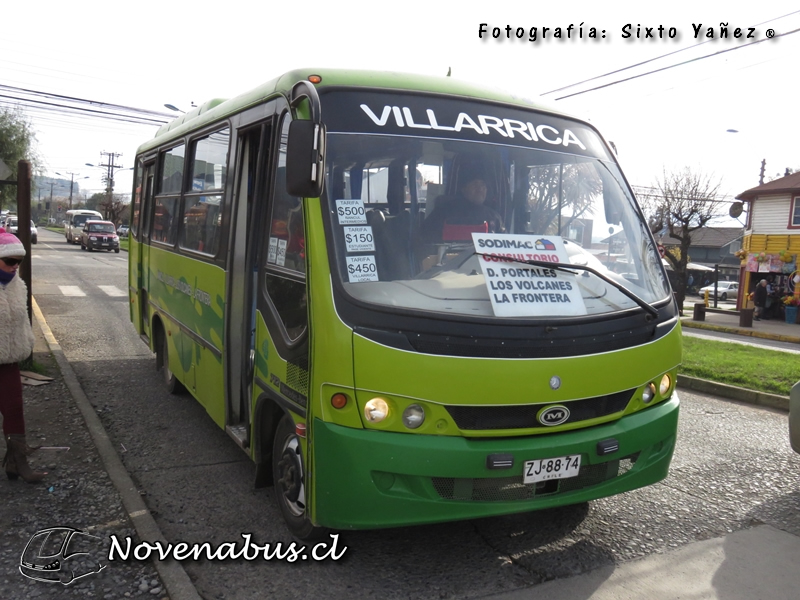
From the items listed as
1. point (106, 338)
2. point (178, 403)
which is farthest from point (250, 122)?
point (106, 338)

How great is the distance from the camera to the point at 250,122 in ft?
16.0

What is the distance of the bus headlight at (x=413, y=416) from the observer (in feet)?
11.4

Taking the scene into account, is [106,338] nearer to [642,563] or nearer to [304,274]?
[304,274]

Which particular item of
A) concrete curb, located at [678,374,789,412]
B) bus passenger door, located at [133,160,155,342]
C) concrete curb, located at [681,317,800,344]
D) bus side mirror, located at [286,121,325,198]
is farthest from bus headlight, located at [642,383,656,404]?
concrete curb, located at [681,317,800,344]

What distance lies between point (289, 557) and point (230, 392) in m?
1.44

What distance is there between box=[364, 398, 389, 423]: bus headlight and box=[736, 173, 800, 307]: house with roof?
32.0 metres

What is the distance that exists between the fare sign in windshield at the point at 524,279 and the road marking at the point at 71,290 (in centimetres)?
1536

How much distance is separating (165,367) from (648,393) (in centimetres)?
539

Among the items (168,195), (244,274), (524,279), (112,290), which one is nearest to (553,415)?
(524,279)

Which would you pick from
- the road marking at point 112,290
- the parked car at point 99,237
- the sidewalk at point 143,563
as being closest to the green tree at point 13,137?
the parked car at point 99,237

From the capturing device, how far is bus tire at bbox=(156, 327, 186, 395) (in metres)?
7.45

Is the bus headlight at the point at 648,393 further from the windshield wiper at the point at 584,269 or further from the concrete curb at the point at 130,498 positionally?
the concrete curb at the point at 130,498

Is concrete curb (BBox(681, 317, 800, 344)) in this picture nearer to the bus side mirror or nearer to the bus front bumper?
the bus front bumper

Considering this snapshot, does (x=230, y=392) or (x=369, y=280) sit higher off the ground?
(x=369, y=280)
